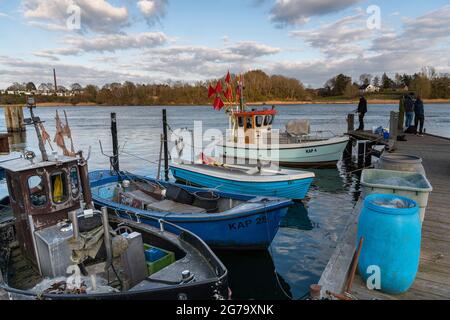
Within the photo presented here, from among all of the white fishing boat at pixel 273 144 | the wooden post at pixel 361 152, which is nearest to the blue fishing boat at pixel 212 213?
the white fishing boat at pixel 273 144

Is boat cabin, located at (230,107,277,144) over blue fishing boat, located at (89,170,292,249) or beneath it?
over

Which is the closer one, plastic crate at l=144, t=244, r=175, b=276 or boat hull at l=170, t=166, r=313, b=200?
plastic crate at l=144, t=244, r=175, b=276

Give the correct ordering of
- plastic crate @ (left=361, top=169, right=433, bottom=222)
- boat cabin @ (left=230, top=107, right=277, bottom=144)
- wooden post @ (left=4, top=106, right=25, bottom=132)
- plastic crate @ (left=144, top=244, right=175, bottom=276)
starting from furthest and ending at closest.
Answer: wooden post @ (left=4, top=106, right=25, bottom=132) < boat cabin @ (left=230, top=107, right=277, bottom=144) < plastic crate @ (left=144, top=244, right=175, bottom=276) < plastic crate @ (left=361, top=169, right=433, bottom=222)

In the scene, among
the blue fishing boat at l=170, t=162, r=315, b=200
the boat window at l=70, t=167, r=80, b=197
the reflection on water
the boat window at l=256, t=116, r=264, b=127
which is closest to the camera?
the boat window at l=70, t=167, r=80, b=197

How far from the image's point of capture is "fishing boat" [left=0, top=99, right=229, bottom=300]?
481 cm

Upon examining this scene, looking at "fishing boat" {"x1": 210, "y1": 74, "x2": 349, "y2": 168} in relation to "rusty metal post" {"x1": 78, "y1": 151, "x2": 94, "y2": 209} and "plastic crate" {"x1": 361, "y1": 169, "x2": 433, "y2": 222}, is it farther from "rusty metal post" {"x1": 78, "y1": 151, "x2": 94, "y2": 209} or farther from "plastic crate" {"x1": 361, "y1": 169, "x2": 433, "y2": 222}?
"rusty metal post" {"x1": 78, "y1": 151, "x2": 94, "y2": 209}

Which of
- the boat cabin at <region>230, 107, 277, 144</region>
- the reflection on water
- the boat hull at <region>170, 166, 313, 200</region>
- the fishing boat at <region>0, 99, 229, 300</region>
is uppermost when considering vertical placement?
the boat cabin at <region>230, 107, 277, 144</region>

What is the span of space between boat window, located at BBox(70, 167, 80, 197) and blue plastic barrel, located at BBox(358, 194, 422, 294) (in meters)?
5.39

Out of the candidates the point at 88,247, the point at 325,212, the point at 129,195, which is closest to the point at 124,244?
the point at 88,247

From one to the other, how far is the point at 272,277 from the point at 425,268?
4.19m

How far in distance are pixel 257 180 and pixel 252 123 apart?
659 cm

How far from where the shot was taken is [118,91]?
15000 cm

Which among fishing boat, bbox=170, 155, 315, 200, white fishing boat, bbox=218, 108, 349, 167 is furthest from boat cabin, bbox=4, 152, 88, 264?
white fishing boat, bbox=218, 108, 349, 167
